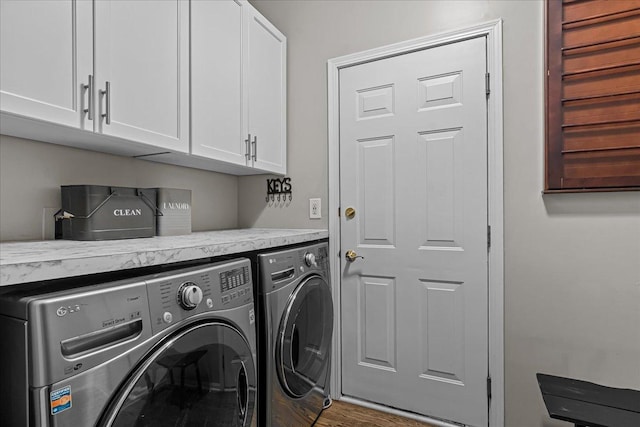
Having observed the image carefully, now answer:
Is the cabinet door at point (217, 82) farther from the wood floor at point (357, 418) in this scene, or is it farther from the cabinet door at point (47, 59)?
the wood floor at point (357, 418)

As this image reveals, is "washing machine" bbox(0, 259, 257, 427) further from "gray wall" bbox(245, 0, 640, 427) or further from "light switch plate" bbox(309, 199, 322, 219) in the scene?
"gray wall" bbox(245, 0, 640, 427)

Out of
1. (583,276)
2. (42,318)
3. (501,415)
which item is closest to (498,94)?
(583,276)

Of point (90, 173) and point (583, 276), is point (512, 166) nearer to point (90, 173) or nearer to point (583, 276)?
point (583, 276)

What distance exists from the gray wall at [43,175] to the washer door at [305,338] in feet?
3.33

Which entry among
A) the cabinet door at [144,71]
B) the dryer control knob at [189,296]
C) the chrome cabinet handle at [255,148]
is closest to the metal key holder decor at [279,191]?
the chrome cabinet handle at [255,148]

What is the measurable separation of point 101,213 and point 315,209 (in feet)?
3.92

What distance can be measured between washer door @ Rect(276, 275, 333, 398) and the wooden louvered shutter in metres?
1.22

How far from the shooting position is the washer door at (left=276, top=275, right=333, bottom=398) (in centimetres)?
142

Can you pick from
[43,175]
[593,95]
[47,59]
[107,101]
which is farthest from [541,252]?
[43,175]

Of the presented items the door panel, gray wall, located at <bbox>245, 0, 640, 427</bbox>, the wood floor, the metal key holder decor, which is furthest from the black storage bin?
gray wall, located at <bbox>245, 0, 640, 427</bbox>

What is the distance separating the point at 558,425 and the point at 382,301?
975 millimetres

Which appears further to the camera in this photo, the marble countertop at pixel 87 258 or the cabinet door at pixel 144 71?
the cabinet door at pixel 144 71

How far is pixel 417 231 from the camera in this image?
1.88 meters

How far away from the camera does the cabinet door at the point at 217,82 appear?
159cm
